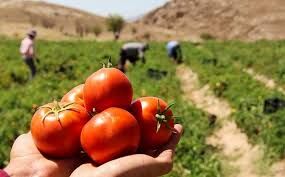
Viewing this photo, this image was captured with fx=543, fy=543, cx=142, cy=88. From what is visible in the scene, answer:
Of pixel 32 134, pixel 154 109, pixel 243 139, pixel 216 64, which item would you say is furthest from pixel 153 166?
pixel 216 64

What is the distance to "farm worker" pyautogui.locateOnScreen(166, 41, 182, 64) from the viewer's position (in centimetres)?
2076

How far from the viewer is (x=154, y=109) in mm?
2770

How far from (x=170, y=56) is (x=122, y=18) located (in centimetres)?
7397

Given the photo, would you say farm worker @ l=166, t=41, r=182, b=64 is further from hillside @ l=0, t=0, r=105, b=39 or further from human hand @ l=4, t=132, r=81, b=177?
hillside @ l=0, t=0, r=105, b=39

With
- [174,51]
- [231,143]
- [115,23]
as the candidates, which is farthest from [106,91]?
[115,23]

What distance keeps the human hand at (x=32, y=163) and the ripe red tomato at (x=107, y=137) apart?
171 mm

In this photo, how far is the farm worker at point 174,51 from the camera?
20.8 meters

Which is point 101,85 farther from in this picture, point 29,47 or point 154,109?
point 29,47

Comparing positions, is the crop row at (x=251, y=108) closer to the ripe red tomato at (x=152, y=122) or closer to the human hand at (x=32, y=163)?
the ripe red tomato at (x=152, y=122)

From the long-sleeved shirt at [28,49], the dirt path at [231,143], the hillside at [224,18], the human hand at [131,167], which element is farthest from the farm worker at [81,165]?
the hillside at [224,18]

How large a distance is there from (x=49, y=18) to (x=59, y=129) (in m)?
105

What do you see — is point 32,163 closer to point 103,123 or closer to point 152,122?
point 103,123

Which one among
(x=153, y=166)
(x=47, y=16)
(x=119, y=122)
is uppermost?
(x=119, y=122)

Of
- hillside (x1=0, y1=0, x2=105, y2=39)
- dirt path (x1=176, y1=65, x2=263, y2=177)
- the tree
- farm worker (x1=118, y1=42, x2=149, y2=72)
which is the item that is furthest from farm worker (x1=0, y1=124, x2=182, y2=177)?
the tree
